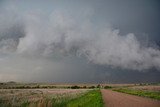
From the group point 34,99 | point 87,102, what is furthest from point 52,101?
point 87,102

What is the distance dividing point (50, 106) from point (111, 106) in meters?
4.95

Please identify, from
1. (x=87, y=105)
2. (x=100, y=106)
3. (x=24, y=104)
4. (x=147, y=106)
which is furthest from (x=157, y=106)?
(x=24, y=104)

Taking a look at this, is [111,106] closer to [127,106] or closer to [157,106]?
[127,106]

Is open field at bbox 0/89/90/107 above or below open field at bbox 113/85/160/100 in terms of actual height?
below

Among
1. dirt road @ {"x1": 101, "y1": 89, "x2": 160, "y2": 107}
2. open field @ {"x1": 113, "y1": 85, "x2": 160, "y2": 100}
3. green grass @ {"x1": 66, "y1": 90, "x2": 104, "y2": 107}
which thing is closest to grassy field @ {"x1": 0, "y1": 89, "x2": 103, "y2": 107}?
green grass @ {"x1": 66, "y1": 90, "x2": 104, "y2": 107}

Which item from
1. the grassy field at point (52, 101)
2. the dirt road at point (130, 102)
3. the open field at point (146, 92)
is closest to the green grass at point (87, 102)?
the grassy field at point (52, 101)

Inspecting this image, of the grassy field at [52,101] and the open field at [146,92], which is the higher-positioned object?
the open field at [146,92]

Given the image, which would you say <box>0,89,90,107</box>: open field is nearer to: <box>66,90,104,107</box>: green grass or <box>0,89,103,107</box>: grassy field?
<box>0,89,103,107</box>: grassy field

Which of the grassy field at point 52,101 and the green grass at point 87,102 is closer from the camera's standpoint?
the green grass at point 87,102

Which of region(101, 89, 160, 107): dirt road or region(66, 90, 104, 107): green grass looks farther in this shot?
region(66, 90, 104, 107): green grass

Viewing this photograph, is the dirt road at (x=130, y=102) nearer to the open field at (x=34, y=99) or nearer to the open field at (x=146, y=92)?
the open field at (x=146, y=92)

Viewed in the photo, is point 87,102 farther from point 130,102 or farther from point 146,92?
point 146,92

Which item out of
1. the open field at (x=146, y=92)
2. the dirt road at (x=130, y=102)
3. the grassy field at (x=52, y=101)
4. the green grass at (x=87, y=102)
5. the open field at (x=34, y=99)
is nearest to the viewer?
the dirt road at (x=130, y=102)

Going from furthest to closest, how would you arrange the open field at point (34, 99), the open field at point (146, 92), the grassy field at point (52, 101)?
the open field at point (146, 92) < the open field at point (34, 99) < the grassy field at point (52, 101)
